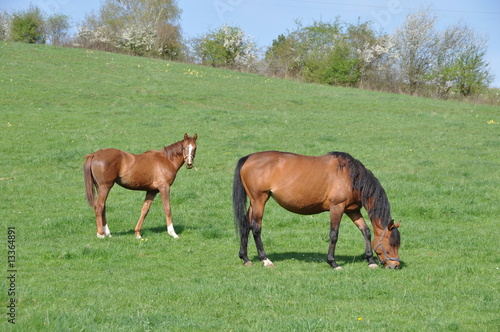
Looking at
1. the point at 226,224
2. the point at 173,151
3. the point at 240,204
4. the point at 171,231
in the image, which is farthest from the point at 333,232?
the point at 173,151

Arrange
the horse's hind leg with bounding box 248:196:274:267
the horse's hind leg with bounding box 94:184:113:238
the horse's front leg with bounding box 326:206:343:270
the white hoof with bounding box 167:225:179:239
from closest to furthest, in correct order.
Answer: the horse's front leg with bounding box 326:206:343:270, the horse's hind leg with bounding box 248:196:274:267, the horse's hind leg with bounding box 94:184:113:238, the white hoof with bounding box 167:225:179:239

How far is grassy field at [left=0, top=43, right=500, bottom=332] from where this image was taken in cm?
688

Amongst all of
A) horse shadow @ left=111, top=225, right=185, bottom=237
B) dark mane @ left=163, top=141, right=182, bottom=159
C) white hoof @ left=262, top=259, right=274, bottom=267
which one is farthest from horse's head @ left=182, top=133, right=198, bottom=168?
white hoof @ left=262, top=259, right=274, bottom=267

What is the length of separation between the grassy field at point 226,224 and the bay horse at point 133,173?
663 mm

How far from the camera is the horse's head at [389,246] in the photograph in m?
9.59

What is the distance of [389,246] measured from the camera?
970 centimetres

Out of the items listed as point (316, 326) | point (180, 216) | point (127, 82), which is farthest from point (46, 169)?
point (127, 82)

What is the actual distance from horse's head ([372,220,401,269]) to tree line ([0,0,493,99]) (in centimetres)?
4444

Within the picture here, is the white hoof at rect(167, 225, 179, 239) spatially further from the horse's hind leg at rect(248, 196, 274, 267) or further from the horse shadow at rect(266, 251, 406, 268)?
the horse's hind leg at rect(248, 196, 274, 267)

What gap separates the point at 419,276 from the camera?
898 cm

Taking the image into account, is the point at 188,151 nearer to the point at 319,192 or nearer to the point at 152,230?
the point at 152,230

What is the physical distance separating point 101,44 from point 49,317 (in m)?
62.0

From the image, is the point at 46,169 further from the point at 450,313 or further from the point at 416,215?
the point at 450,313

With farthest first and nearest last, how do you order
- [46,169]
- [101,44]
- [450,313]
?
1. [101,44]
2. [46,169]
3. [450,313]
